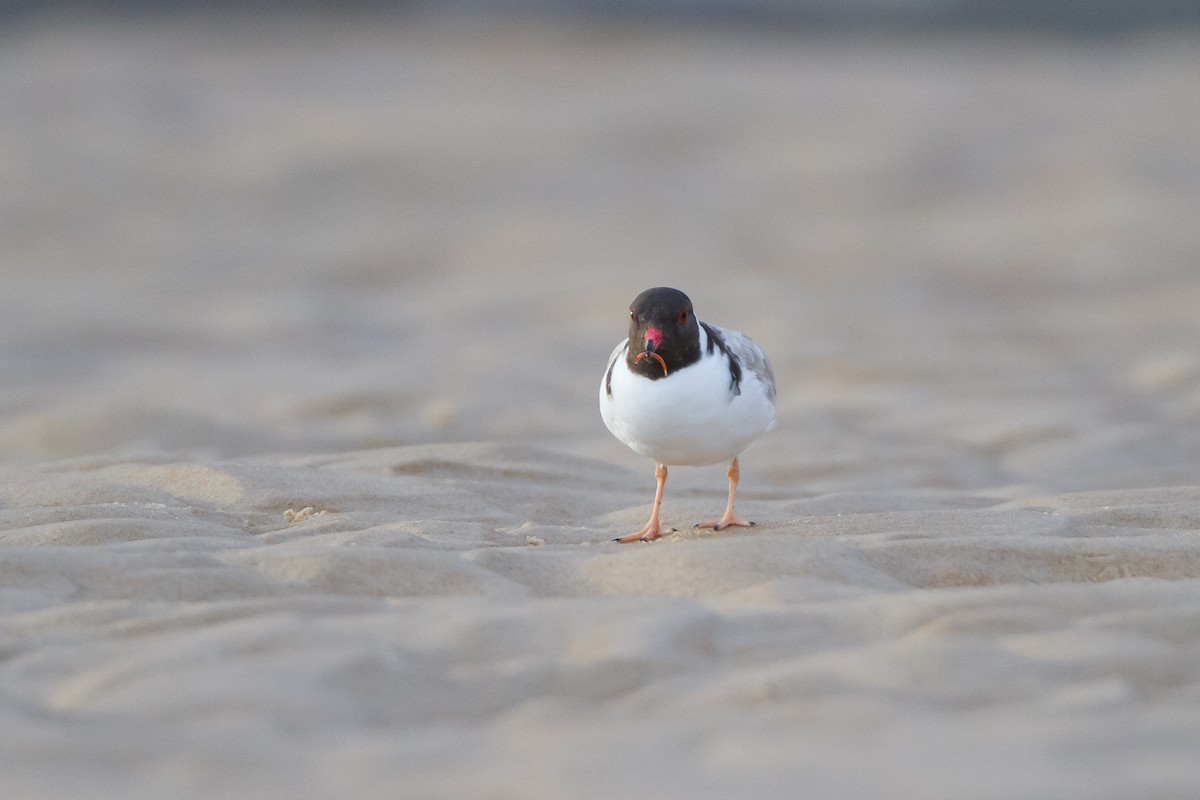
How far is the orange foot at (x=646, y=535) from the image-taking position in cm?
471

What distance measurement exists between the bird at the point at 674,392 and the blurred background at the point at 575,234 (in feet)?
5.80

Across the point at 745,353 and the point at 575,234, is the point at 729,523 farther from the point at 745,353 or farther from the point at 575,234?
the point at 575,234

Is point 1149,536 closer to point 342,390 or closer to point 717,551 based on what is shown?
point 717,551

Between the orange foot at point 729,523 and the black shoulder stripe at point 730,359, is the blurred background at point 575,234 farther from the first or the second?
the black shoulder stripe at point 730,359

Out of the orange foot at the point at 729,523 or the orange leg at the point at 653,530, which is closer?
the orange leg at the point at 653,530

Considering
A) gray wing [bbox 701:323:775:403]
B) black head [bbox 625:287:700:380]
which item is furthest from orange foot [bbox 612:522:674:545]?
gray wing [bbox 701:323:775:403]

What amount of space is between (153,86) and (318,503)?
13.7 metres

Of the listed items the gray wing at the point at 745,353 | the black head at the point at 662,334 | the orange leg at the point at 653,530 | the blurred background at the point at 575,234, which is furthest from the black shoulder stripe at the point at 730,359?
the blurred background at the point at 575,234

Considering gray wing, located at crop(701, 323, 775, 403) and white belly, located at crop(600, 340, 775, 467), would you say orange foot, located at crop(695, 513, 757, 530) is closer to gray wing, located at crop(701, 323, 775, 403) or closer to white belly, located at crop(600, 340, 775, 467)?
white belly, located at crop(600, 340, 775, 467)

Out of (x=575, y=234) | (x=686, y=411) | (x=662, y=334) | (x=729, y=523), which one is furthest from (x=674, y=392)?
(x=575, y=234)

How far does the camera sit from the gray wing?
501 centimetres

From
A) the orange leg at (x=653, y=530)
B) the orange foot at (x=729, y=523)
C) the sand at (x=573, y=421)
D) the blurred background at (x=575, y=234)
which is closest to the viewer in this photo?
the sand at (x=573, y=421)

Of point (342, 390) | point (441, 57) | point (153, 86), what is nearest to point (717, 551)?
point (342, 390)

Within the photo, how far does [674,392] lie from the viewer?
Answer: 4.66 m
